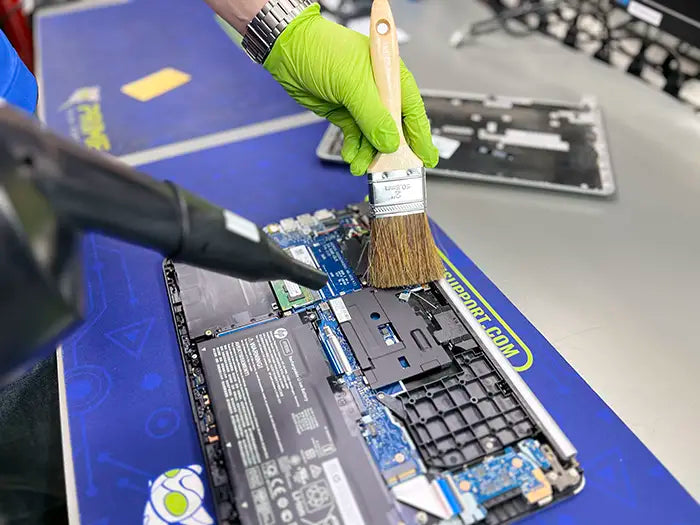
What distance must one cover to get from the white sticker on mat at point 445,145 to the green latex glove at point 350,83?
0.56 meters

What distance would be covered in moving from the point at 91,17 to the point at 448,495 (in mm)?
3601

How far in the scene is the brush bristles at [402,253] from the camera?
A: 1716 millimetres

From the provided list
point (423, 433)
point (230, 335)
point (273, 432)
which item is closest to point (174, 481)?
point (273, 432)

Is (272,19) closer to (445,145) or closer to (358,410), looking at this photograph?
(445,145)

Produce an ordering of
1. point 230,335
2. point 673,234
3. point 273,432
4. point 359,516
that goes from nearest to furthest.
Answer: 1. point 359,516
2. point 273,432
3. point 230,335
4. point 673,234

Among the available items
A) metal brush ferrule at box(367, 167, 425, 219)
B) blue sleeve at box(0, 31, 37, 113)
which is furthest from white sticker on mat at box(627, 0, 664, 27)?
blue sleeve at box(0, 31, 37, 113)

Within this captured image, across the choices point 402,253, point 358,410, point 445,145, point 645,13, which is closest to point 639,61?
point 645,13

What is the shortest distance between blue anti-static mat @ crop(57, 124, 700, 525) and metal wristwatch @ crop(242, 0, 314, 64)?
629 mm

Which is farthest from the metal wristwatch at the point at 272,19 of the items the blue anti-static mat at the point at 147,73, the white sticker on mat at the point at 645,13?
the white sticker on mat at the point at 645,13

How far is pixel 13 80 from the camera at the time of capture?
1729 millimetres

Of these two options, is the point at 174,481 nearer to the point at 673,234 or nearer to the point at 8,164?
the point at 8,164

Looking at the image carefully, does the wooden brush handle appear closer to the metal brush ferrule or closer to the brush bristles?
the metal brush ferrule

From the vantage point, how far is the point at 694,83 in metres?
2.64

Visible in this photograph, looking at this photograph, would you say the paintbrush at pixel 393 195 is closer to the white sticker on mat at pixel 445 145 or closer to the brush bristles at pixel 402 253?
the brush bristles at pixel 402 253
